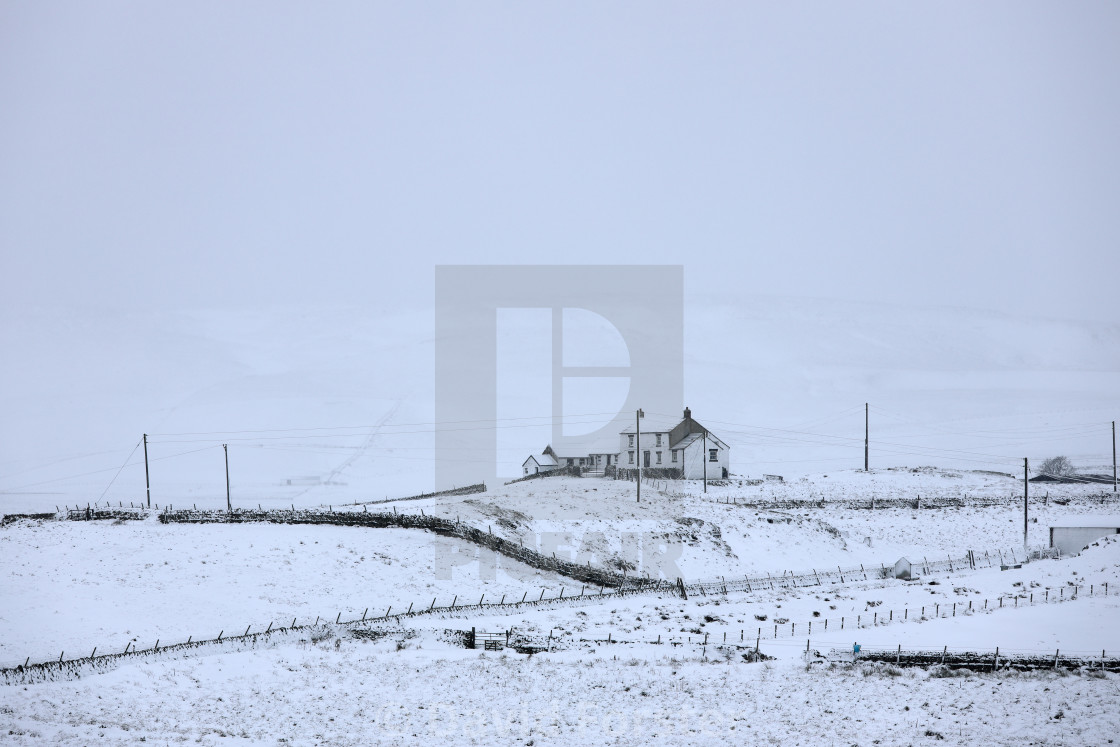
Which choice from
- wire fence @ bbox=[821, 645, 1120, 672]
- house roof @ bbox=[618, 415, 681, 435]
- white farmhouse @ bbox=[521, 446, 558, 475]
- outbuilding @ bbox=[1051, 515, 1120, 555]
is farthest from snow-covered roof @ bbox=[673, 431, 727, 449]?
wire fence @ bbox=[821, 645, 1120, 672]

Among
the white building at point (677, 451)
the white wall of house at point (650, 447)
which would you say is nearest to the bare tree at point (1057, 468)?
the white building at point (677, 451)

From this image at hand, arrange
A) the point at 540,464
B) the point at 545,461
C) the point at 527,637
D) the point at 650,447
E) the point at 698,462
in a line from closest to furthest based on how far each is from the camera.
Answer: the point at 527,637, the point at 698,462, the point at 650,447, the point at 540,464, the point at 545,461

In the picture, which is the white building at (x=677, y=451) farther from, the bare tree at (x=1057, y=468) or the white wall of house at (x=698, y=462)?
the bare tree at (x=1057, y=468)

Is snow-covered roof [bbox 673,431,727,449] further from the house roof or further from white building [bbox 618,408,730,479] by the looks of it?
the house roof

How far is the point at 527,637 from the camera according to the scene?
3344 cm

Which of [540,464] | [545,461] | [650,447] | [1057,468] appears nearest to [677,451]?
[650,447]

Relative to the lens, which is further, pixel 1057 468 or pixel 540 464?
pixel 1057 468

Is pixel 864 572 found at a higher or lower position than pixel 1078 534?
lower

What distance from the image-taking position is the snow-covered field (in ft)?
80.0

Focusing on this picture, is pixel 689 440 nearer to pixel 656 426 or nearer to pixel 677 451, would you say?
pixel 677 451

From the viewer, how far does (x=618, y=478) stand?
70062 millimetres

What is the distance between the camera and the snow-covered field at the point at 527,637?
24375 mm

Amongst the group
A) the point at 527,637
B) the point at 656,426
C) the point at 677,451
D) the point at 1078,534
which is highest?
the point at 656,426

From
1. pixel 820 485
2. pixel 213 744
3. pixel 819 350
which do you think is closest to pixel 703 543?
pixel 820 485
